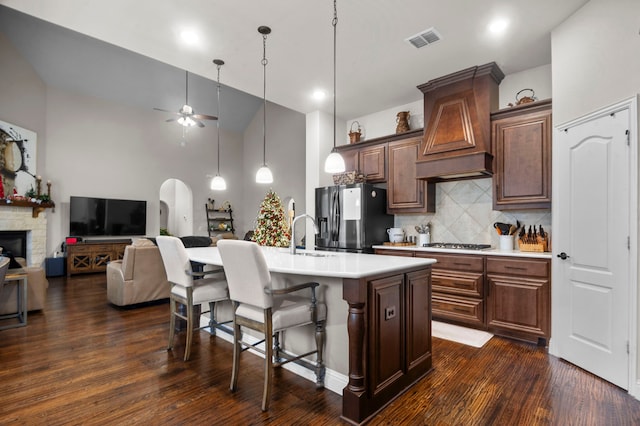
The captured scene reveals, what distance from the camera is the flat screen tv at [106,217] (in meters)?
7.23

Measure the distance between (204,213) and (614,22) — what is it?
897 cm

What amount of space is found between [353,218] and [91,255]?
19.7 feet

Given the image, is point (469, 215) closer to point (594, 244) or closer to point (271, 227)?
point (594, 244)

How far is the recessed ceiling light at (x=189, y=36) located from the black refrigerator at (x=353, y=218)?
253 centimetres

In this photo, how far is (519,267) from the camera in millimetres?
3252

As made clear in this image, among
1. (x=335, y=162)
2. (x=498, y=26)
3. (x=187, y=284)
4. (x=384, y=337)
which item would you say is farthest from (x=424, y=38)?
(x=187, y=284)

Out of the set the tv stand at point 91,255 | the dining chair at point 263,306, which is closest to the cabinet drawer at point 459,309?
the dining chair at point 263,306

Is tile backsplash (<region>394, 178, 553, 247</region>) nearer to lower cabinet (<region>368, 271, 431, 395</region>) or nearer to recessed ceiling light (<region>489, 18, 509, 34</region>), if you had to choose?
recessed ceiling light (<region>489, 18, 509, 34</region>)

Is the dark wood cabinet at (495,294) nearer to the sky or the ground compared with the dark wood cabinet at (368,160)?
nearer to the ground

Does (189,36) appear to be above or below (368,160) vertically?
above

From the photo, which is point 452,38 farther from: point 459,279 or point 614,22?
point 459,279

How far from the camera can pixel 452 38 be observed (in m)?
3.24

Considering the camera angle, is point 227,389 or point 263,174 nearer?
point 227,389

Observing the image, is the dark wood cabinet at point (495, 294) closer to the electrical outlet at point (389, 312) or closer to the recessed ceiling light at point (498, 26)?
the electrical outlet at point (389, 312)
